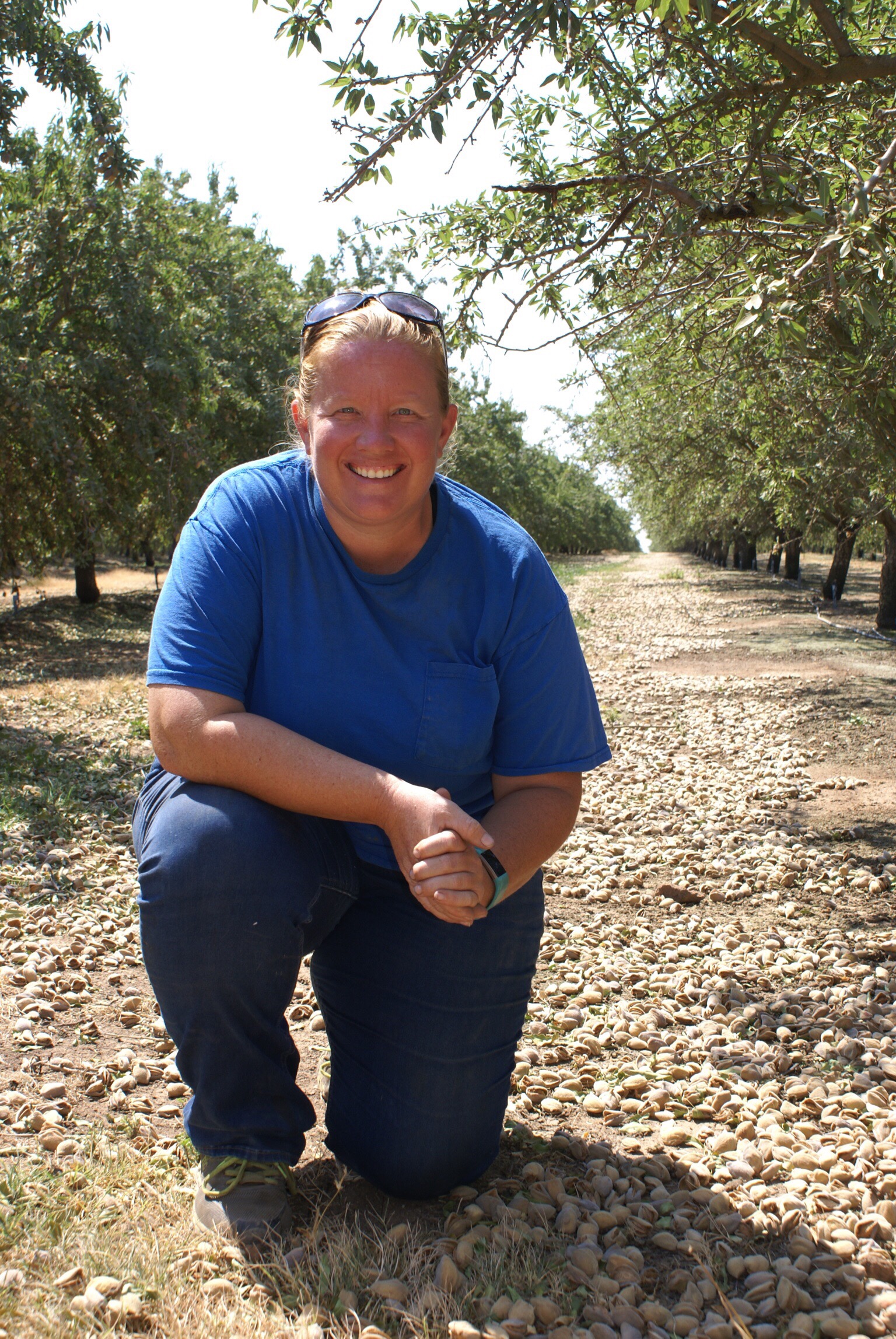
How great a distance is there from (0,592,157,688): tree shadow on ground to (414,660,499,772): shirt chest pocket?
1051 centimetres

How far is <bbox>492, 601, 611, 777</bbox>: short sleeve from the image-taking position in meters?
2.44

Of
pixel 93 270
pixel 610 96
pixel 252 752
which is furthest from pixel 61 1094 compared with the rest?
pixel 93 270

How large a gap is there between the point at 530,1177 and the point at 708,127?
518cm

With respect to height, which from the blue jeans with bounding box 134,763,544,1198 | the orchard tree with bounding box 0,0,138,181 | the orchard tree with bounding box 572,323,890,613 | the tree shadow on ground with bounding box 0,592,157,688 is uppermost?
the orchard tree with bounding box 0,0,138,181

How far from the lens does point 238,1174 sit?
2176mm

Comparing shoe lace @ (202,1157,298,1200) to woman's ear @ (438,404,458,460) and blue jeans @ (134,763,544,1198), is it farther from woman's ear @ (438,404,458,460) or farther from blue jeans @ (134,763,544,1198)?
woman's ear @ (438,404,458,460)

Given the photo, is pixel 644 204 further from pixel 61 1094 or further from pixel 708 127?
pixel 61 1094

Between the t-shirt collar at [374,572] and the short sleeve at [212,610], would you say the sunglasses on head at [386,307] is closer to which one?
the t-shirt collar at [374,572]

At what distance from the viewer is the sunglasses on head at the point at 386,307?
2.46 m

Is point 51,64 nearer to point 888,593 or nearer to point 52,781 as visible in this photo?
point 52,781

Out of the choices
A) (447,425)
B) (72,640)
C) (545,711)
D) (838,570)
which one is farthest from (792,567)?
(545,711)

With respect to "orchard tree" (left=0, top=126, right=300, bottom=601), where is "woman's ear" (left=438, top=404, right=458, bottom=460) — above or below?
below

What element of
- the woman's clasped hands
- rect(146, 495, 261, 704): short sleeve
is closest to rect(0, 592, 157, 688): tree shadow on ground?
rect(146, 495, 261, 704): short sleeve

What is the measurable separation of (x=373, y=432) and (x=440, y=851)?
97 centimetres
